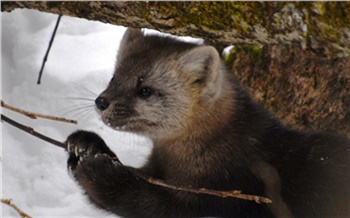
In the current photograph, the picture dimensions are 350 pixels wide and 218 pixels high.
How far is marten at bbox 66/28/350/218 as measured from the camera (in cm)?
432

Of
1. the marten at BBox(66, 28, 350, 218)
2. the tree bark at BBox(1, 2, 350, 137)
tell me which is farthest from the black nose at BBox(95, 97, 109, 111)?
the tree bark at BBox(1, 2, 350, 137)

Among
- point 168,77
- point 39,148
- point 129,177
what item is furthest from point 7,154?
point 168,77

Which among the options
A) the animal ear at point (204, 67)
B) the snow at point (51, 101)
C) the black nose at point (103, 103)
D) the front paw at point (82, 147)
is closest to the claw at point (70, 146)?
the front paw at point (82, 147)

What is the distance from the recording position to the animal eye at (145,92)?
425 centimetres

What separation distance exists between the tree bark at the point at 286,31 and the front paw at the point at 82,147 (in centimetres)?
92

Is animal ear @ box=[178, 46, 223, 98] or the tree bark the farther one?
animal ear @ box=[178, 46, 223, 98]

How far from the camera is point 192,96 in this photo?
433cm

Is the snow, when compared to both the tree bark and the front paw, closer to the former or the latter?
the front paw

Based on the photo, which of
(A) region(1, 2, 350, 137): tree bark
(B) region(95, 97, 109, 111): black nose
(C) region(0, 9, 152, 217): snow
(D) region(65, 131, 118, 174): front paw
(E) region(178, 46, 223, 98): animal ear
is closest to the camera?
(A) region(1, 2, 350, 137): tree bark

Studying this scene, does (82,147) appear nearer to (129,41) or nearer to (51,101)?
(129,41)

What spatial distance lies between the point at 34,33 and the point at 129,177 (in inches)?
81.8

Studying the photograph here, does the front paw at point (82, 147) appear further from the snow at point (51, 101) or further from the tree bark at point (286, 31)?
the tree bark at point (286, 31)

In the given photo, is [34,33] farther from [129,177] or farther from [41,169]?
[129,177]

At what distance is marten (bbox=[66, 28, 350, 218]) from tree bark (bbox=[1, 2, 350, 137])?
384 millimetres
